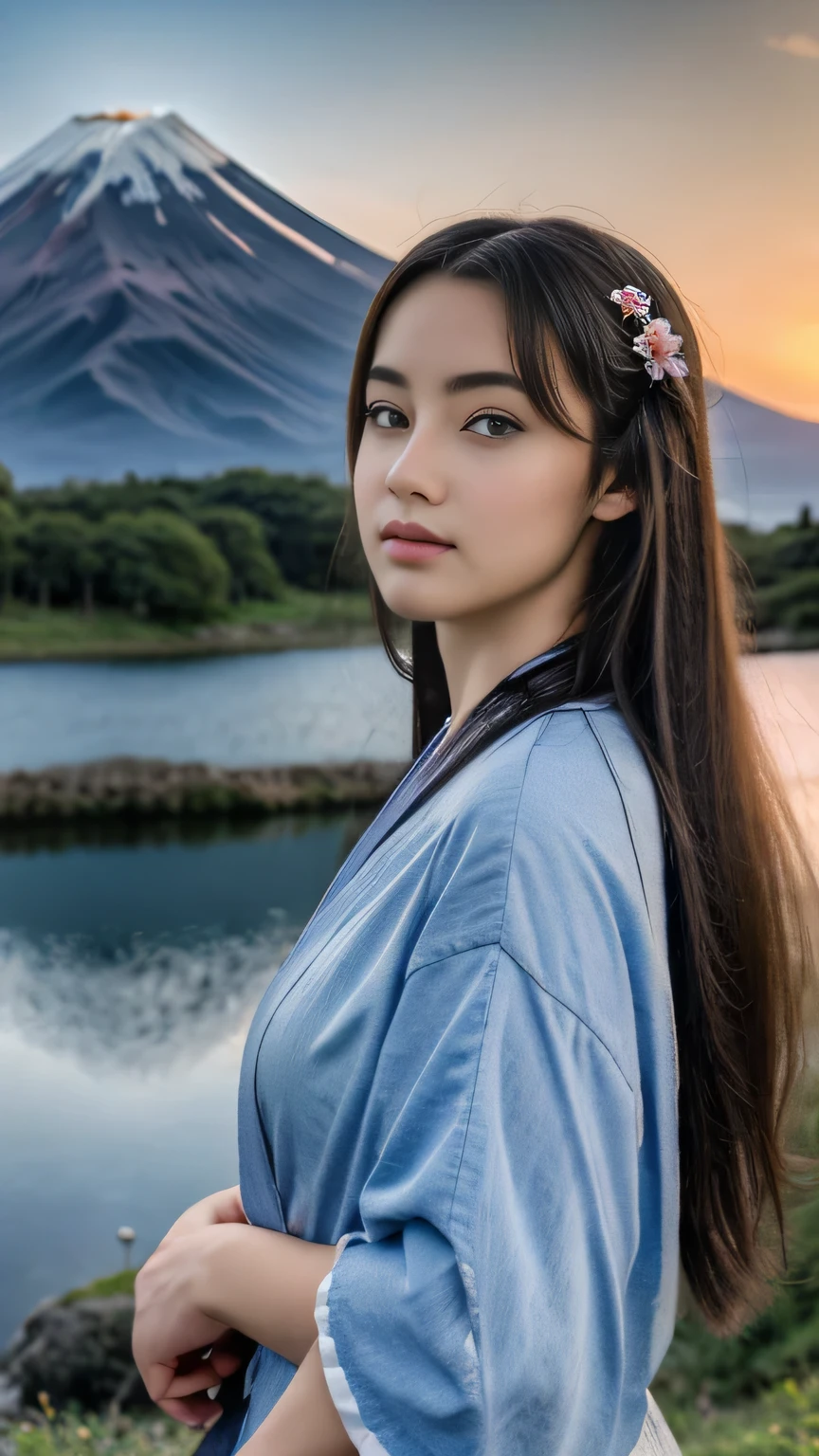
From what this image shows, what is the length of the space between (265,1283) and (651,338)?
0.61m

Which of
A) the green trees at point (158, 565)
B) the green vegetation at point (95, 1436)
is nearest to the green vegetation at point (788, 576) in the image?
the green trees at point (158, 565)

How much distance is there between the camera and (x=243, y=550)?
221cm

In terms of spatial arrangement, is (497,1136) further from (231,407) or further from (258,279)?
(258,279)

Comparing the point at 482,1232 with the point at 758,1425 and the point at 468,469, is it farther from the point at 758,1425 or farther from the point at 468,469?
the point at 758,1425

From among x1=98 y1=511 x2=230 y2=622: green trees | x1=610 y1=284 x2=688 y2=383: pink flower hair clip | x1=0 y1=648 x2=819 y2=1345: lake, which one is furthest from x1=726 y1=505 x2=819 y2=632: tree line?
x1=610 y1=284 x2=688 y2=383: pink flower hair clip

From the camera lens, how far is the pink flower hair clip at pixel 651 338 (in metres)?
0.73

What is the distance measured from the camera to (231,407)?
2.24m

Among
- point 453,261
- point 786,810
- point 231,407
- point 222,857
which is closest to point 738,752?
point 786,810

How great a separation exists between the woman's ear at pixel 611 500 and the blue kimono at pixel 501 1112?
0.13 metres

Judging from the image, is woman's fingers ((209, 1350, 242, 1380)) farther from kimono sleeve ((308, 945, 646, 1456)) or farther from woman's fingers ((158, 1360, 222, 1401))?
kimono sleeve ((308, 945, 646, 1456))

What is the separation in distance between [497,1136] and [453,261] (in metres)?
0.51

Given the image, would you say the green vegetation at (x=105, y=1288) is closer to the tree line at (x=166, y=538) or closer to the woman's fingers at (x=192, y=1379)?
the tree line at (x=166, y=538)

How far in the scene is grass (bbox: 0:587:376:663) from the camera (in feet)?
6.98

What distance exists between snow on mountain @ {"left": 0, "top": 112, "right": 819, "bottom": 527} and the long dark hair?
4.77 feet
